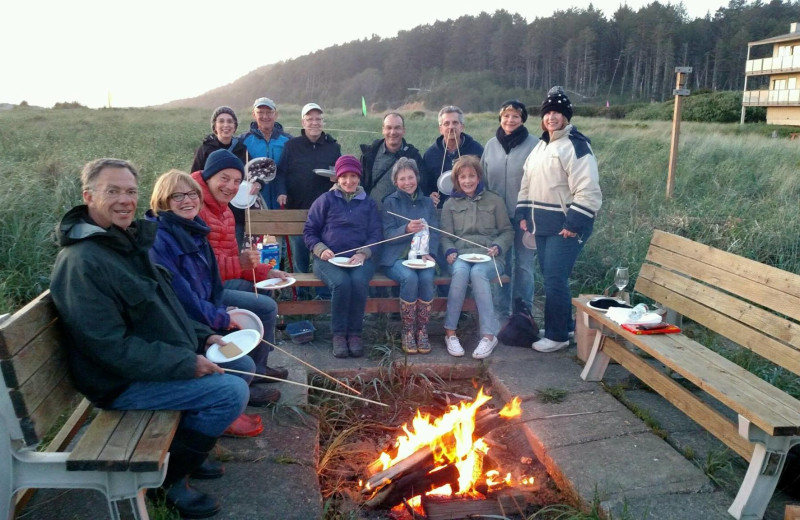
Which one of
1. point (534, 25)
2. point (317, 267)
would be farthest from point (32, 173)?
point (534, 25)

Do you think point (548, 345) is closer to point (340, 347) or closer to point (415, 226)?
point (415, 226)

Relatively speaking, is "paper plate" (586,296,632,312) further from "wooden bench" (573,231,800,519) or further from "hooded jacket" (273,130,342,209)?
"hooded jacket" (273,130,342,209)

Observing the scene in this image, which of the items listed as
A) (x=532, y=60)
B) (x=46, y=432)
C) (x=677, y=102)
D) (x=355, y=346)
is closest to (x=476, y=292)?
(x=355, y=346)

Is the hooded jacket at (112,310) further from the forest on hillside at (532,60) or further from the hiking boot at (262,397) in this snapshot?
the forest on hillside at (532,60)

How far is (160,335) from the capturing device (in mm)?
2879

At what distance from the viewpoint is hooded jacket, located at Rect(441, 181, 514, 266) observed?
555 cm

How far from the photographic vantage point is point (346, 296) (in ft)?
16.9

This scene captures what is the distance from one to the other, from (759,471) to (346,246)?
3520 mm

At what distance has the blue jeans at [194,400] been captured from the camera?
110 inches

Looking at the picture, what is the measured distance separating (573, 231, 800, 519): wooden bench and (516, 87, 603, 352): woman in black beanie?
469 mm

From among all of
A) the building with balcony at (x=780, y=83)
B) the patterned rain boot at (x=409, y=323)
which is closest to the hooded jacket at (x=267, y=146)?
the patterned rain boot at (x=409, y=323)

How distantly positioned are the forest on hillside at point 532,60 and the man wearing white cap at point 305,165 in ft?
156

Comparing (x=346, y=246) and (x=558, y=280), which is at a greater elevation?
(x=346, y=246)

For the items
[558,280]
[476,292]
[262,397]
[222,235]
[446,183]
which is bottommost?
[262,397]
